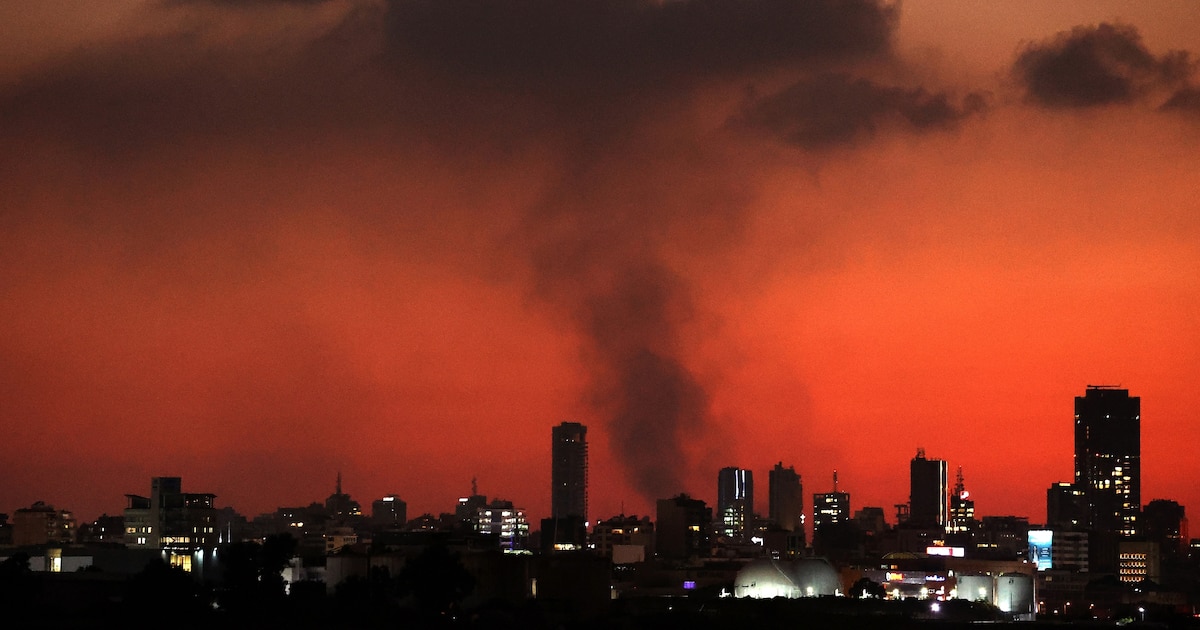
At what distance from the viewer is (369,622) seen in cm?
10281

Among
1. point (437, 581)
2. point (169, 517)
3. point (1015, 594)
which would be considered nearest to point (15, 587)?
point (437, 581)

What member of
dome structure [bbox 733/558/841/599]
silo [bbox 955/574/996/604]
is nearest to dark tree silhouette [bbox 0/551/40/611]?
dome structure [bbox 733/558/841/599]

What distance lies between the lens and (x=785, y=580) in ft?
532

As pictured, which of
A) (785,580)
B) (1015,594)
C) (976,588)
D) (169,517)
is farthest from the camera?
(169,517)

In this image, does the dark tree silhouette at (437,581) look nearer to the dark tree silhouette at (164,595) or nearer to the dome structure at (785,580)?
the dark tree silhouette at (164,595)

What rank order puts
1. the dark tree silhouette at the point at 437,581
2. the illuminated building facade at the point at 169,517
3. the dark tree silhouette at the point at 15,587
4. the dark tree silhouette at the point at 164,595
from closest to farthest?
the dark tree silhouette at the point at 164,595 < the dark tree silhouette at the point at 15,587 < the dark tree silhouette at the point at 437,581 < the illuminated building facade at the point at 169,517

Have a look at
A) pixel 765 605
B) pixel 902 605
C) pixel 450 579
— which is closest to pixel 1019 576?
pixel 902 605

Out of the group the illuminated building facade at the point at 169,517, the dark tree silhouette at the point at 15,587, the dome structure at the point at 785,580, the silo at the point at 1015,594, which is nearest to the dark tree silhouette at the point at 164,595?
the dark tree silhouette at the point at 15,587

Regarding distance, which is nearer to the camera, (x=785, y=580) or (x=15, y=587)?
(x=15, y=587)

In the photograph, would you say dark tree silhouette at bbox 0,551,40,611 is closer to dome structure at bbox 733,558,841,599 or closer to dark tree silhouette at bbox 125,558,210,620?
dark tree silhouette at bbox 125,558,210,620

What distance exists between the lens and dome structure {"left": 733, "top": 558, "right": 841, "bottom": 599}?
529ft

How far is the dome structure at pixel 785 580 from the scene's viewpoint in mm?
161250

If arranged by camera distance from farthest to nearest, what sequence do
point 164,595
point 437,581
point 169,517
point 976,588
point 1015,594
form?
point 169,517, point 976,588, point 1015,594, point 437,581, point 164,595

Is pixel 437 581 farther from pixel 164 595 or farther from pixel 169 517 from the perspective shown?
pixel 169 517
